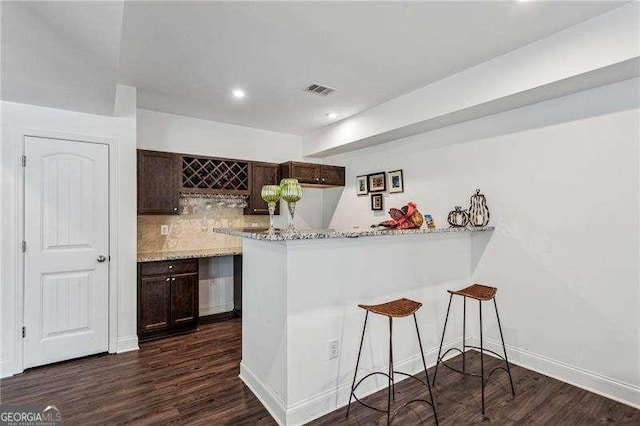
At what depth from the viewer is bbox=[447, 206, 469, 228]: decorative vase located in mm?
3405

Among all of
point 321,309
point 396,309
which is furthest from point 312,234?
point 396,309

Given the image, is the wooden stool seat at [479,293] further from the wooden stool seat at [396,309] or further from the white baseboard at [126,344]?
the white baseboard at [126,344]

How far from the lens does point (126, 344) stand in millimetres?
3279

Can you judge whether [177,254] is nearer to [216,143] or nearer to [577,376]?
[216,143]

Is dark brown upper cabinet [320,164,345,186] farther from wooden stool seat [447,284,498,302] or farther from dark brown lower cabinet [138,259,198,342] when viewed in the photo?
wooden stool seat [447,284,498,302]

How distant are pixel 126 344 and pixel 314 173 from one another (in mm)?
3252

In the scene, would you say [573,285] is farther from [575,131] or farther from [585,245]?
[575,131]

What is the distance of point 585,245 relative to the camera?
8.61 feet

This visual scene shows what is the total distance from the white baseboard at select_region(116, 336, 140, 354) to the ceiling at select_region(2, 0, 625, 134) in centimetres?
233

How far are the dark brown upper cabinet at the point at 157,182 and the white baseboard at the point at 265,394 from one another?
7.20ft

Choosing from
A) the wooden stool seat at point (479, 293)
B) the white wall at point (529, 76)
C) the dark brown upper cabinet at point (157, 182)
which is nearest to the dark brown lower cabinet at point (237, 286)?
the dark brown upper cabinet at point (157, 182)

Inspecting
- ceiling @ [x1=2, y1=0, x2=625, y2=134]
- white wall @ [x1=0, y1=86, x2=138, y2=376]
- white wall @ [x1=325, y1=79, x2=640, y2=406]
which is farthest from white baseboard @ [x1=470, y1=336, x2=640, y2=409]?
white wall @ [x1=0, y1=86, x2=138, y2=376]

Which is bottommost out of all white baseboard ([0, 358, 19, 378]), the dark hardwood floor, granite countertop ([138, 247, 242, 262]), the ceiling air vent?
the dark hardwood floor

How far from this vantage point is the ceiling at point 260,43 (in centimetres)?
196
